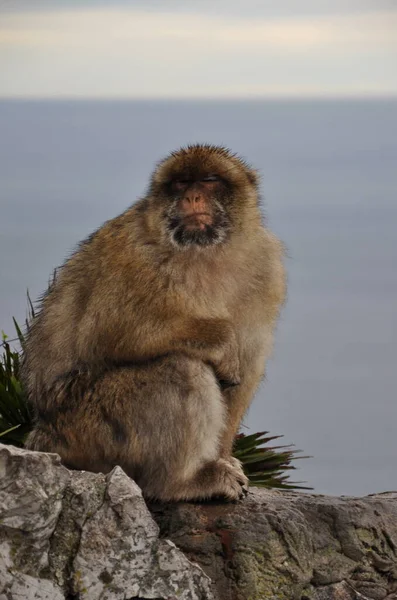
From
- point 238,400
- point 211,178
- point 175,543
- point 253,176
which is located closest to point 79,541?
point 175,543

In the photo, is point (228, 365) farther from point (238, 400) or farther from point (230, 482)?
point (230, 482)

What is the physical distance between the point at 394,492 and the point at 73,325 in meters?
2.19

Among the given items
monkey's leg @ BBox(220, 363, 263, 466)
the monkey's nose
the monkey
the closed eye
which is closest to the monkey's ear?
the monkey

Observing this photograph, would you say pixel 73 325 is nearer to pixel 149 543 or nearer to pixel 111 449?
pixel 111 449

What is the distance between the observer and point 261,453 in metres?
7.81

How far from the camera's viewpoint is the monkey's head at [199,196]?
18.5 ft

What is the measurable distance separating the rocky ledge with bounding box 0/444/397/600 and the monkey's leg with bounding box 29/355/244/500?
0.18 m

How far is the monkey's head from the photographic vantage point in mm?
5648

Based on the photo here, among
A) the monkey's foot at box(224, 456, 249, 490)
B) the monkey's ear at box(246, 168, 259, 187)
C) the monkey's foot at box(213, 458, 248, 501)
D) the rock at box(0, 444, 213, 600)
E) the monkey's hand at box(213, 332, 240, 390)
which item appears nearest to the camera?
the rock at box(0, 444, 213, 600)

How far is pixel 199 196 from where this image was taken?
5652mm

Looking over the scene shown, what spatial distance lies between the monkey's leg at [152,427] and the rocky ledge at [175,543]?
0.18 metres

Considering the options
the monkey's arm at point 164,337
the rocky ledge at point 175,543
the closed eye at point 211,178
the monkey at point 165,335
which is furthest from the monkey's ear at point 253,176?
the rocky ledge at point 175,543

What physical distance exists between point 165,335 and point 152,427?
0.46 meters

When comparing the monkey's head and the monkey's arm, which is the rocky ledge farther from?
the monkey's head
